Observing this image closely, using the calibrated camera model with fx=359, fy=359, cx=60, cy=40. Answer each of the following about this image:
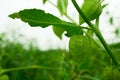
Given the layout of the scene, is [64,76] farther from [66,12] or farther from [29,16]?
[29,16]

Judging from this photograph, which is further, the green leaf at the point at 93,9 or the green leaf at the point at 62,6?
the green leaf at the point at 62,6

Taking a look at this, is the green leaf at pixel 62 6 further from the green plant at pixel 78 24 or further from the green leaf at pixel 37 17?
the green leaf at pixel 37 17

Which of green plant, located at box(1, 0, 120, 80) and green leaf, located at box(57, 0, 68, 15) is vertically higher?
green leaf, located at box(57, 0, 68, 15)

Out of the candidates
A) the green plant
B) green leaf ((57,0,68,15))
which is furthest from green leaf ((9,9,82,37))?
green leaf ((57,0,68,15))

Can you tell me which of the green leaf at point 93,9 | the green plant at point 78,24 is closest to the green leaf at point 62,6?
the green plant at point 78,24

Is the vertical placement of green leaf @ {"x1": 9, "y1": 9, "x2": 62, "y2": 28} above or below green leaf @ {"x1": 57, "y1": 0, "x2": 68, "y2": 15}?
below

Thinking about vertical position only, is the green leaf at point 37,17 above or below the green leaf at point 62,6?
below

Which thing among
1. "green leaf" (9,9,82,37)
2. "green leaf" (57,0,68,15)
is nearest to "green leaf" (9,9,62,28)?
"green leaf" (9,9,82,37)

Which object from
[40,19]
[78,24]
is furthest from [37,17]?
[78,24]

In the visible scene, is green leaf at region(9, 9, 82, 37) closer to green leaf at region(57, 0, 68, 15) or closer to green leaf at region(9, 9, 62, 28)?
green leaf at region(9, 9, 62, 28)

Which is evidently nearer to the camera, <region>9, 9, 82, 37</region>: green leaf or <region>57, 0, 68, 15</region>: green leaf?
<region>9, 9, 82, 37</region>: green leaf

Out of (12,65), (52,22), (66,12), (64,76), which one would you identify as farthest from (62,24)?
(12,65)
